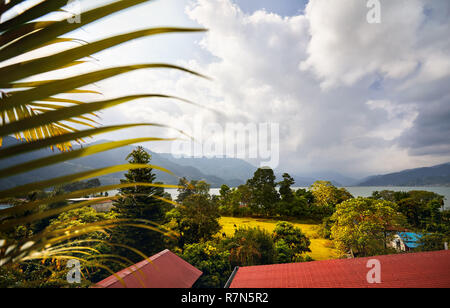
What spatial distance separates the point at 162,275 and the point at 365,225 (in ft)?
25.2

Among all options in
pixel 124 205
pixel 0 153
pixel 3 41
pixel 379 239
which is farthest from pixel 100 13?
pixel 124 205

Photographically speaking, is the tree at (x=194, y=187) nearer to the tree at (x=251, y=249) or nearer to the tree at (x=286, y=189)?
the tree at (x=251, y=249)

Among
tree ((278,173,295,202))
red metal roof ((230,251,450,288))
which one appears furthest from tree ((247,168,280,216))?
red metal roof ((230,251,450,288))

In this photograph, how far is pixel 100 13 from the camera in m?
0.42

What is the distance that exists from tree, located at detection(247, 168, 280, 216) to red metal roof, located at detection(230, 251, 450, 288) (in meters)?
18.2

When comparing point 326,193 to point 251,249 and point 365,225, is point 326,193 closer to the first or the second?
point 365,225

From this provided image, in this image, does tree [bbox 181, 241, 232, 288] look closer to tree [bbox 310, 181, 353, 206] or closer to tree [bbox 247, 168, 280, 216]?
tree [bbox 310, 181, 353, 206]

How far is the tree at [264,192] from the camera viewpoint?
22.6 metres

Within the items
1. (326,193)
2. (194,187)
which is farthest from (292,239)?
(326,193)

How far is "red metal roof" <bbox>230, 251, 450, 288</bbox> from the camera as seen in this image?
2920mm

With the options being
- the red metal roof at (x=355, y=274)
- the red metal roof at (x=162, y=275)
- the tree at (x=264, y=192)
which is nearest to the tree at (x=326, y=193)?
the tree at (x=264, y=192)

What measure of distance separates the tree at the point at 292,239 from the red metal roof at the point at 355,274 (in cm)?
517

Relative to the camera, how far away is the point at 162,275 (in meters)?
4.11
